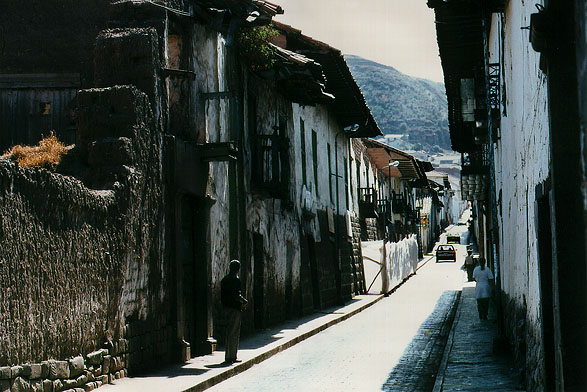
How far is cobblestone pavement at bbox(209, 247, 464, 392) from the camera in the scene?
10.7 metres

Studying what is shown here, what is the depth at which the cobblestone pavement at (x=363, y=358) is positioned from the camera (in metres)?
10.7

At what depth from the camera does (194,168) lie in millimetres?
13242

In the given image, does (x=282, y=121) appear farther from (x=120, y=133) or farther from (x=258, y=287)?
(x=120, y=133)

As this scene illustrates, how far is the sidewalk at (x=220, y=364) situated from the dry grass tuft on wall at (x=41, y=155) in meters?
2.97

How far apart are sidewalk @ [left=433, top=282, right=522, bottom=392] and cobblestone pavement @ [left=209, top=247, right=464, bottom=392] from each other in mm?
249

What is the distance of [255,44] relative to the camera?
54.3 feet

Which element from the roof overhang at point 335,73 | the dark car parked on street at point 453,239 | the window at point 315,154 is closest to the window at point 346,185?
the roof overhang at point 335,73

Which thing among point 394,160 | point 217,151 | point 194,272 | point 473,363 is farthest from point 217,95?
point 394,160

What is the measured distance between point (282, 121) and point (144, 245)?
9644 mm

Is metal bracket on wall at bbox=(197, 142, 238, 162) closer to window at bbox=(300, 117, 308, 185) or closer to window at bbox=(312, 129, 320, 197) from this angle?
window at bbox=(300, 117, 308, 185)

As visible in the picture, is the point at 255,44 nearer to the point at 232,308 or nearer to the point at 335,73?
the point at 232,308

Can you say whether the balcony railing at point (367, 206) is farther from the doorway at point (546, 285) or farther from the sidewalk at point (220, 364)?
the doorway at point (546, 285)

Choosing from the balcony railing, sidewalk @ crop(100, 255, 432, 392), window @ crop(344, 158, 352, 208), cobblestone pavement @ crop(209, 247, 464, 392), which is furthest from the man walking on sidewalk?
Result: the balcony railing

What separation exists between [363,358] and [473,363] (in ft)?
5.90
